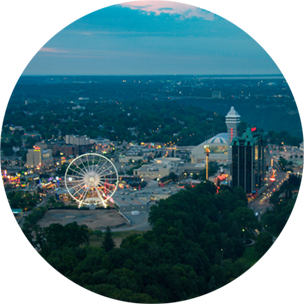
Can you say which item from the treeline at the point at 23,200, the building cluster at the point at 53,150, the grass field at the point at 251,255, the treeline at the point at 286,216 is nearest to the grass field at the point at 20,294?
the grass field at the point at 251,255

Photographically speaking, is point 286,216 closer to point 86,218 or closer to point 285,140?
point 86,218

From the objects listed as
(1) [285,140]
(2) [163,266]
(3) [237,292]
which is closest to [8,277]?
(2) [163,266]

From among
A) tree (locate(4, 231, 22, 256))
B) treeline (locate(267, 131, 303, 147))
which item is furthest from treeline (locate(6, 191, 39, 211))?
treeline (locate(267, 131, 303, 147))

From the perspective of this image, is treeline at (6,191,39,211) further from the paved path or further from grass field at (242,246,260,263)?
the paved path

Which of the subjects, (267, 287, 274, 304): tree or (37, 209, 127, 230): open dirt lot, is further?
(37, 209, 127, 230): open dirt lot

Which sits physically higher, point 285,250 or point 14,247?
point 14,247

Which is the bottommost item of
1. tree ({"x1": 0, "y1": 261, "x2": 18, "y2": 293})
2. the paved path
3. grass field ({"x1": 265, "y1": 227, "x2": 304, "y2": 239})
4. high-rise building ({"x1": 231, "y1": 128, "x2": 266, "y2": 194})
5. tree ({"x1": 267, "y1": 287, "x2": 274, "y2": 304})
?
grass field ({"x1": 265, "y1": 227, "x2": 304, "y2": 239})

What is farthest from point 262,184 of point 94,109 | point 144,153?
point 94,109
